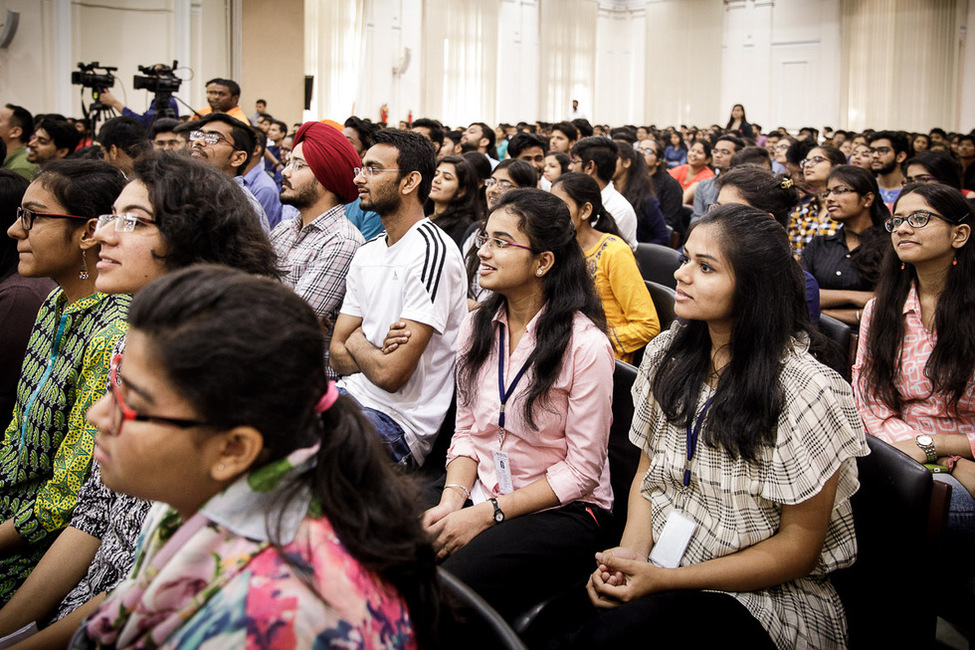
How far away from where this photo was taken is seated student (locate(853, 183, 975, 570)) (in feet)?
7.63

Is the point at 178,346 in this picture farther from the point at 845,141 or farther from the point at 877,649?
the point at 845,141

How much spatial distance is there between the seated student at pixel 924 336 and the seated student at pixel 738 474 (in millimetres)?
788

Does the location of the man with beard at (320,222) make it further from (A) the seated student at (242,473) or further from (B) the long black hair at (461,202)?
(A) the seated student at (242,473)

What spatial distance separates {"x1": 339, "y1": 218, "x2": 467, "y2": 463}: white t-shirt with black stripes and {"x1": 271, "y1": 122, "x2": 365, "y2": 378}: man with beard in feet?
0.85

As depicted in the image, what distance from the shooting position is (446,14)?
16531 millimetres

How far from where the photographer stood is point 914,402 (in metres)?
2.44

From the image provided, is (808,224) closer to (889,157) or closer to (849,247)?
(849,247)

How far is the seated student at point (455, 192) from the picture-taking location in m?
4.39

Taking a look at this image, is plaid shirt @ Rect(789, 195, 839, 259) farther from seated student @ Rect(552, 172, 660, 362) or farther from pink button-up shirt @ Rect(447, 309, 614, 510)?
pink button-up shirt @ Rect(447, 309, 614, 510)

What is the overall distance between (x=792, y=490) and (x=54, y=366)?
162 centimetres

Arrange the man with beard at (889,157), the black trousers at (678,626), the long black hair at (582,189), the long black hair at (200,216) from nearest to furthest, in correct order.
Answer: the black trousers at (678,626), the long black hair at (200,216), the long black hair at (582,189), the man with beard at (889,157)

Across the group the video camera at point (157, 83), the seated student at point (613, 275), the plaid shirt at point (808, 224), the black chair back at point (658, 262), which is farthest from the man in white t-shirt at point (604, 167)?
the video camera at point (157, 83)

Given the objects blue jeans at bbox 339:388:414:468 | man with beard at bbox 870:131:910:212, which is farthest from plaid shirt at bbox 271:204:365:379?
man with beard at bbox 870:131:910:212

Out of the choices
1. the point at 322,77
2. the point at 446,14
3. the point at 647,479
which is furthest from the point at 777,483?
the point at 446,14
